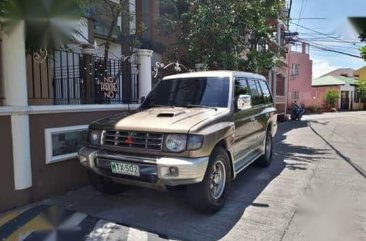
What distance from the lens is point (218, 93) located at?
17.6 feet

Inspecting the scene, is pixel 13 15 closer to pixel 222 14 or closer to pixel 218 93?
pixel 218 93

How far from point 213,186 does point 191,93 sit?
1648 mm

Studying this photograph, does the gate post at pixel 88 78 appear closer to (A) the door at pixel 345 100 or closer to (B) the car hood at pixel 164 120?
(B) the car hood at pixel 164 120

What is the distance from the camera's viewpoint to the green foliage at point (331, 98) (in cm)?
3928

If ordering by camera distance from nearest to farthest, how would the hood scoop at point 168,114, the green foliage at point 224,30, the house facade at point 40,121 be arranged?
the house facade at point 40,121 < the hood scoop at point 168,114 < the green foliage at point 224,30

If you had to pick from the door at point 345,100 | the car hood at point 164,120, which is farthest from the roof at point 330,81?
the car hood at point 164,120

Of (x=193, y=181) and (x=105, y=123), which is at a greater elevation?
(x=105, y=123)

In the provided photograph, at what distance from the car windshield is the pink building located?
29.0m

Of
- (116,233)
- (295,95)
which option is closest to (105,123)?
(116,233)

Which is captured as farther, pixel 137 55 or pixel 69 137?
pixel 137 55

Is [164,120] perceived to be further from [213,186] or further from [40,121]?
[40,121]

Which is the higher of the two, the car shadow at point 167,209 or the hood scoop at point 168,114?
the hood scoop at point 168,114

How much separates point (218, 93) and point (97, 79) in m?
2.74

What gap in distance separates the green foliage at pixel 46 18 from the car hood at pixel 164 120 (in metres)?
1.88
